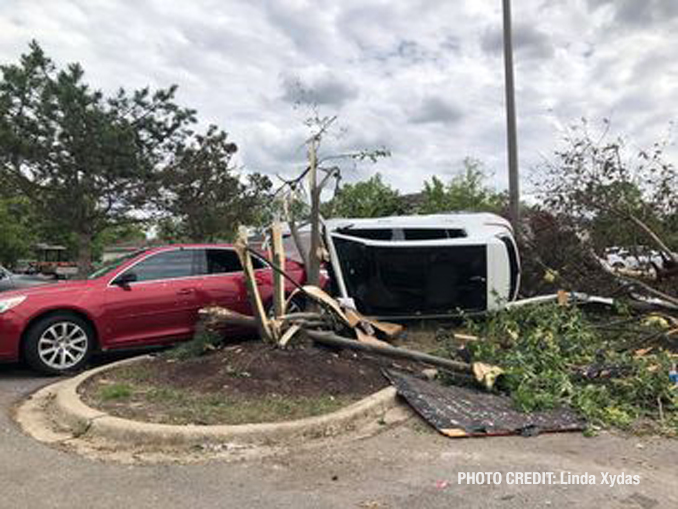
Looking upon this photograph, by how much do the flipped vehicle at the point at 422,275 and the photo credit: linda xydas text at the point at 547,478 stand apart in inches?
195

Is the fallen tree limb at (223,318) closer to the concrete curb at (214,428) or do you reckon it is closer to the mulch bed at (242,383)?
the mulch bed at (242,383)

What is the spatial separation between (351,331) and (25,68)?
52.1 feet

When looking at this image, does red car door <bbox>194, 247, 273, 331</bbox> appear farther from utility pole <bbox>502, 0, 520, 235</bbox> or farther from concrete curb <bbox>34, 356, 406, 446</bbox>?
utility pole <bbox>502, 0, 520, 235</bbox>

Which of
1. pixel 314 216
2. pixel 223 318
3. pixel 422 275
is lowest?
pixel 223 318

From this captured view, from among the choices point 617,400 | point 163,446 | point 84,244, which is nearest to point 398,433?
point 163,446

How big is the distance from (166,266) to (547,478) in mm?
5842

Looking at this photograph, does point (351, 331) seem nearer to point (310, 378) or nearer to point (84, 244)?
point (310, 378)

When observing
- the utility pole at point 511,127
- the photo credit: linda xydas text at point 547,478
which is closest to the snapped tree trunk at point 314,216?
the photo credit: linda xydas text at point 547,478

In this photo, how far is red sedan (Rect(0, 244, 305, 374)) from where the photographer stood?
301 inches

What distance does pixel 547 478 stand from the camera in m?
4.43

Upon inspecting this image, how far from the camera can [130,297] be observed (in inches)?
326

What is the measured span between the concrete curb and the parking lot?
0.22m

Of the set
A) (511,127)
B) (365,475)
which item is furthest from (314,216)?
(511,127)

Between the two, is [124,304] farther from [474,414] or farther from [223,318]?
[474,414]
